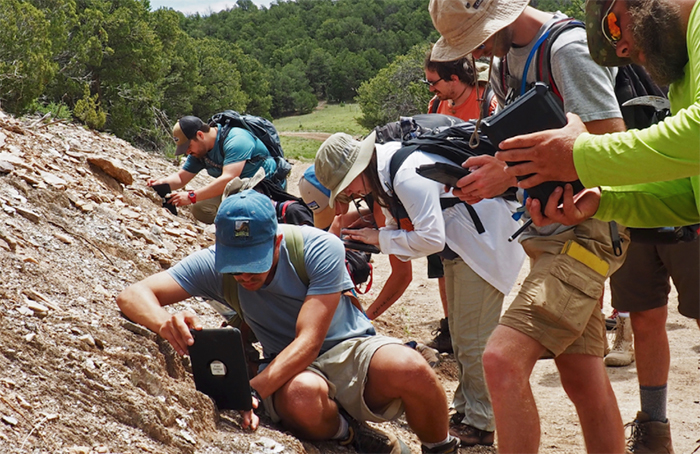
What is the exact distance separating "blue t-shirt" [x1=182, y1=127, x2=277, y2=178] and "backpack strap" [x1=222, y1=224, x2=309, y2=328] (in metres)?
2.91

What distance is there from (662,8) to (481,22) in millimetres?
1059

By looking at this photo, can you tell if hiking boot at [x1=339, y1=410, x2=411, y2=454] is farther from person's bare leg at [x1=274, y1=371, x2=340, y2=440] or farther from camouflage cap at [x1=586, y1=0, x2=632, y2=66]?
camouflage cap at [x1=586, y1=0, x2=632, y2=66]

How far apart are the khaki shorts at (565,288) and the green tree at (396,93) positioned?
1113 inches

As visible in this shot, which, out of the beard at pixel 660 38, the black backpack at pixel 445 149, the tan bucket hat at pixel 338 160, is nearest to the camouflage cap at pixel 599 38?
the beard at pixel 660 38

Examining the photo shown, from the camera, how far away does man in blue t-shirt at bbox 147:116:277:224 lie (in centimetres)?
630

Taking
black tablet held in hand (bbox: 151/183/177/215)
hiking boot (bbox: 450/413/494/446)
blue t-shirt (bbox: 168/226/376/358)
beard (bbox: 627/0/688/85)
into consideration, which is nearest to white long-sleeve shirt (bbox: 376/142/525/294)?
blue t-shirt (bbox: 168/226/376/358)

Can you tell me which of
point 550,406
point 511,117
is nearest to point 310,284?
point 511,117

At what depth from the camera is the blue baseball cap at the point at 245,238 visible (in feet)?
10.3

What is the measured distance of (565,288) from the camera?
2.69 m

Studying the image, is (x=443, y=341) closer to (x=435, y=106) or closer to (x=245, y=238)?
(x=435, y=106)

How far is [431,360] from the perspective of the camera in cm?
477

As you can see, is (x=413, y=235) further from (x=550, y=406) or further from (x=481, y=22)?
(x=550, y=406)

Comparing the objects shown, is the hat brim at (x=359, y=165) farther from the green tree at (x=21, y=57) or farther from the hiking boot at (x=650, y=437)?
the green tree at (x=21, y=57)

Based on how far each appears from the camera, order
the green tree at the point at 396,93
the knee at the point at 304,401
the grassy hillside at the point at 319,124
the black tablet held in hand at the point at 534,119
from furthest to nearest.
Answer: the grassy hillside at the point at 319,124 < the green tree at the point at 396,93 < the knee at the point at 304,401 < the black tablet held in hand at the point at 534,119
